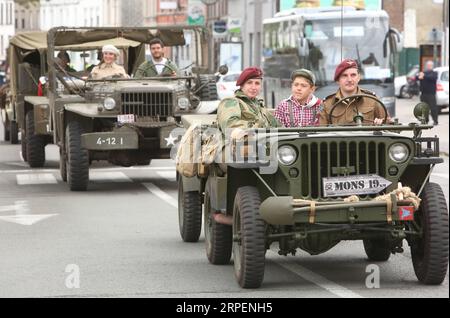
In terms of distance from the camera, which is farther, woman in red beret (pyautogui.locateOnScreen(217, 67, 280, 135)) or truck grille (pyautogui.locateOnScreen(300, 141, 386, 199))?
woman in red beret (pyautogui.locateOnScreen(217, 67, 280, 135))

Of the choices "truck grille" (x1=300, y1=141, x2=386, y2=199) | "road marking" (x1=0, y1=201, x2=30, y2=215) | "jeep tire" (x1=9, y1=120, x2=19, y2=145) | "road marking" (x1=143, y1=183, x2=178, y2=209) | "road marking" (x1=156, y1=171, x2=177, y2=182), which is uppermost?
"truck grille" (x1=300, y1=141, x2=386, y2=199)

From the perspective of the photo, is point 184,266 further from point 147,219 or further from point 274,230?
point 147,219

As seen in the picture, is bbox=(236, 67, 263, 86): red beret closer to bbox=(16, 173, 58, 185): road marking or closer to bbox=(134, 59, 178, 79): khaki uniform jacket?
bbox=(134, 59, 178, 79): khaki uniform jacket

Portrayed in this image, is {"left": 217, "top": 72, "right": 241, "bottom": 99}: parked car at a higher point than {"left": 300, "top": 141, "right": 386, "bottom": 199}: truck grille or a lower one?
lower

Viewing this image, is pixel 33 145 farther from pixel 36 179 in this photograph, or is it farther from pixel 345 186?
pixel 345 186

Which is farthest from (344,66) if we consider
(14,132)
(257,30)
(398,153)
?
(257,30)

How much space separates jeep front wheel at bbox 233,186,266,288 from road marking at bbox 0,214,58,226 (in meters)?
5.64

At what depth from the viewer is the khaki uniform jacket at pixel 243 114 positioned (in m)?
11.3

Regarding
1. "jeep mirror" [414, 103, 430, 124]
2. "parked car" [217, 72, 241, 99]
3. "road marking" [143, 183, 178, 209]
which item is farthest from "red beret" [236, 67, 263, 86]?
"parked car" [217, 72, 241, 99]

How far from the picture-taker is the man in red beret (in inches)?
448

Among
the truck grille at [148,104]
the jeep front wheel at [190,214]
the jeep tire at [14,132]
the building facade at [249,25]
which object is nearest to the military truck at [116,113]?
the truck grille at [148,104]

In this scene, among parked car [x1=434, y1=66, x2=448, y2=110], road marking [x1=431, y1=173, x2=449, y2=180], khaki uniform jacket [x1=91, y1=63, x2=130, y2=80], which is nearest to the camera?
khaki uniform jacket [x1=91, y1=63, x2=130, y2=80]
